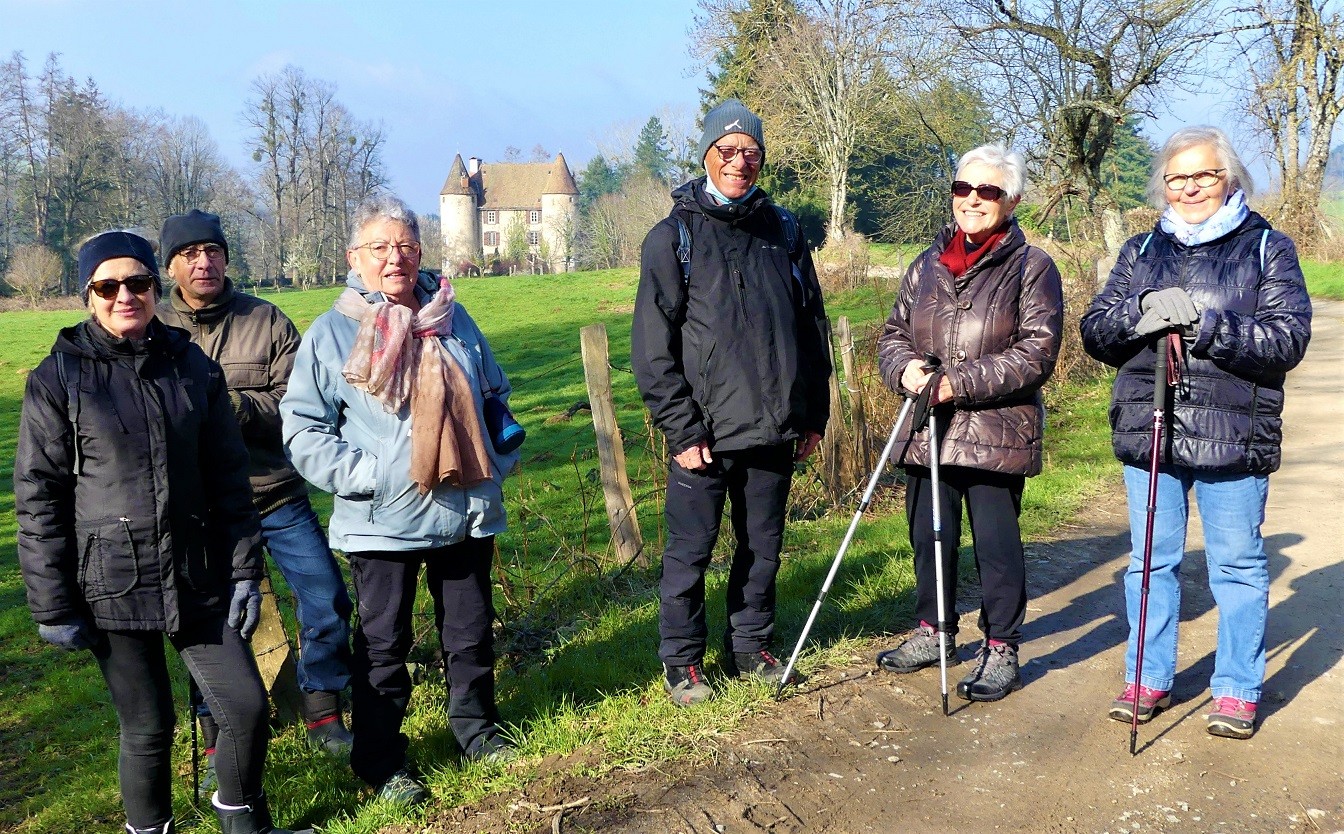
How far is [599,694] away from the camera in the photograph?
4.71m

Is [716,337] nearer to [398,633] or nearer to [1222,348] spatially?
[398,633]

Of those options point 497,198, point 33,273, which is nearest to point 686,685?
point 33,273

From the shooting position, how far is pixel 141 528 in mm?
3225

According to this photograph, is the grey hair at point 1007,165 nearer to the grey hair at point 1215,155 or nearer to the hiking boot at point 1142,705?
the grey hair at point 1215,155

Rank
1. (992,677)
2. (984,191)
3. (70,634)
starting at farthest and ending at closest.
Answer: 1. (992,677)
2. (984,191)
3. (70,634)

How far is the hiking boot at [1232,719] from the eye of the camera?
153 inches

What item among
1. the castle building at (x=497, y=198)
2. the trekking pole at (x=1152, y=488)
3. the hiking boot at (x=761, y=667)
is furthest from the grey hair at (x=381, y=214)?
the castle building at (x=497, y=198)

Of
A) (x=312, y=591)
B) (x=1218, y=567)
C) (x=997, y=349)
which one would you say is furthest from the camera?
(x=312, y=591)

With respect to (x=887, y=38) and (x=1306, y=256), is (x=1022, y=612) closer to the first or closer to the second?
(x=1306, y=256)

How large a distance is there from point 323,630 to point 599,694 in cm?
121

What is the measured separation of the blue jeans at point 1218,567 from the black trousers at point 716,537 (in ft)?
4.51

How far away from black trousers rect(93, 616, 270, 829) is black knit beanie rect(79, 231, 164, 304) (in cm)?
109

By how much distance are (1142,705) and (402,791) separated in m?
2.77

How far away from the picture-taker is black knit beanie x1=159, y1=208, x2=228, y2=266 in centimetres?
426
